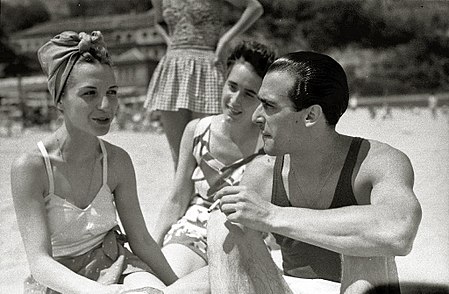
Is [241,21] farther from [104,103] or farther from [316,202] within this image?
[316,202]

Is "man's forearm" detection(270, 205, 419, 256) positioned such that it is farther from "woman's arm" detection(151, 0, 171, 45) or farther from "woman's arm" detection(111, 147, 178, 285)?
"woman's arm" detection(151, 0, 171, 45)

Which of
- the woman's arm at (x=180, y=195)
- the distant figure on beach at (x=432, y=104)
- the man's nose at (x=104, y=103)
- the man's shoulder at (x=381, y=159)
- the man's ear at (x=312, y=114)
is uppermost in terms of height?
the man's ear at (x=312, y=114)

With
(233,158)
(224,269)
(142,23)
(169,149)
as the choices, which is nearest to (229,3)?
(142,23)

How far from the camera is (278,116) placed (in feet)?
4.20

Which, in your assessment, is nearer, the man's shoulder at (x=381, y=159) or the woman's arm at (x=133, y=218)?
the man's shoulder at (x=381, y=159)

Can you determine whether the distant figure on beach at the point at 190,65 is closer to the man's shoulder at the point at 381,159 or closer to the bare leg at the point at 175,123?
the bare leg at the point at 175,123

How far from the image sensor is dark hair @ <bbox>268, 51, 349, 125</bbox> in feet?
4.06

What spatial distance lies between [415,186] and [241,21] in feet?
4.03

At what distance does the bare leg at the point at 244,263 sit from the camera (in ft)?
4.01

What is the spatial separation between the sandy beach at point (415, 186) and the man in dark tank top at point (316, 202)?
180 millimetres

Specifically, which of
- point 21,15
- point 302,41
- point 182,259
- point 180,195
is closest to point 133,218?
point 182,259

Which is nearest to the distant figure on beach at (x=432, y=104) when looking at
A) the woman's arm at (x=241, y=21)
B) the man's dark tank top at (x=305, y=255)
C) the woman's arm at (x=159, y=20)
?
the woman's arm at (x=241, y=21)

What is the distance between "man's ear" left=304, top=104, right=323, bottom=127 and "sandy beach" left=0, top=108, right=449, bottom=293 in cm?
18

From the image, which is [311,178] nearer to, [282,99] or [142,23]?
[282,99]
